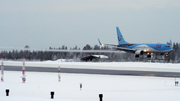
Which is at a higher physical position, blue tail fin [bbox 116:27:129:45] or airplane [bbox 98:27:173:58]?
blue tail fin [bbox 116:27:129:45]

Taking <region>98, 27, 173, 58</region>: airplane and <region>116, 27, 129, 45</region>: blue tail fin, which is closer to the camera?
<region>98, 27, 173, 58</region>: airplane

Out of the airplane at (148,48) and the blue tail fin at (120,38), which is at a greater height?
the blue tail fin at (120,38)

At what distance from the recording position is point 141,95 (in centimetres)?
1630

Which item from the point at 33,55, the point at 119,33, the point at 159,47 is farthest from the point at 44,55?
the point at 159,47

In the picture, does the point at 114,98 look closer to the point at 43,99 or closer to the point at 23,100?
the point at 43,99

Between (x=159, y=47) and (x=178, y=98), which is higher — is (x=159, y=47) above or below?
above

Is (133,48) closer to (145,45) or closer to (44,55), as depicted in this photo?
(145,45)

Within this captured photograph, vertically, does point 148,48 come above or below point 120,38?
below

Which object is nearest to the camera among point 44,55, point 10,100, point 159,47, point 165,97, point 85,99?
point 10,100

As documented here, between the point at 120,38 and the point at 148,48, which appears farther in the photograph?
the point at 120,38

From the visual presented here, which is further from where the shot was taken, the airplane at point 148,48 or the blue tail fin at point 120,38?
the blue tail fin at point 120,38

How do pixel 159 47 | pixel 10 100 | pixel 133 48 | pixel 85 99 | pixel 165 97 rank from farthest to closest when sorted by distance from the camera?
pixel 133 48, pixel 159 47, pixel 165 97, pixel 85 99, pixel 10 100

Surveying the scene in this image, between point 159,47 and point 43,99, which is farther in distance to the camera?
point 159,47

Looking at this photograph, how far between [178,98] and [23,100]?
407 inches
